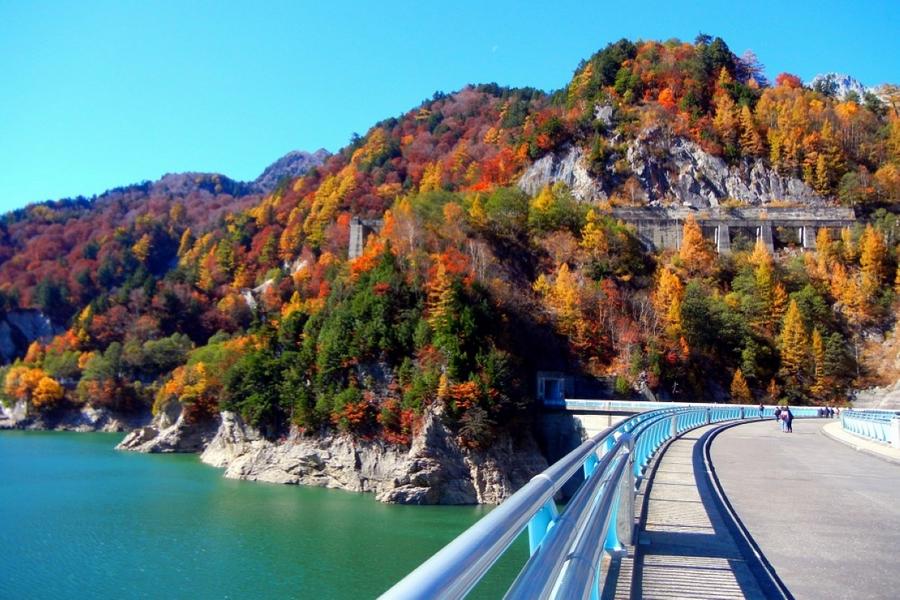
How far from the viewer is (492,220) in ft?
203

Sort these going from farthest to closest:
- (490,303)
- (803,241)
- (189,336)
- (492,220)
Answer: (189,336)
(803,241)
(492,220)
(490,303)

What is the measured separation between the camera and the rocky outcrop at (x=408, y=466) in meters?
38.2

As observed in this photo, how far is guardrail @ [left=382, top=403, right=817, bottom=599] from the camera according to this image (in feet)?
6.07

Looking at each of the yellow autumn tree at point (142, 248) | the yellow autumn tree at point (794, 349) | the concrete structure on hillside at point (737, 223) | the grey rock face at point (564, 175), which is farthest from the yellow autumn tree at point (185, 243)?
the yellow autumn tree at point (794, 349)

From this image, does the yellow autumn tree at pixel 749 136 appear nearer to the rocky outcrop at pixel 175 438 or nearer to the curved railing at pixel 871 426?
the curved railing at pixel 871 426

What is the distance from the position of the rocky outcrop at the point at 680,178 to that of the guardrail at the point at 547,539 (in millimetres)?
68599

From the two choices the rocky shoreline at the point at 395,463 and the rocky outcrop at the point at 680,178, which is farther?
the rocky outcrop at the point at 680,178

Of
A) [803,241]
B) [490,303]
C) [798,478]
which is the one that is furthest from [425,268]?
[803,241]

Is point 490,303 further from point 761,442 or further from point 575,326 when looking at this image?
→ point 761,442

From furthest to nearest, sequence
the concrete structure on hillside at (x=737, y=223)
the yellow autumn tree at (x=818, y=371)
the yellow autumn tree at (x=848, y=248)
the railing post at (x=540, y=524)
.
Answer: the concrete structure on hillside at (x=737, y=223) → the yellow autumn tree at (x=848, y=248) → the yellow autumn tree at (x=818, y=371) → the railing post at (x=540, y=524)

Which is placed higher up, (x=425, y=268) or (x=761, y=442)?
(x=425, y=268)

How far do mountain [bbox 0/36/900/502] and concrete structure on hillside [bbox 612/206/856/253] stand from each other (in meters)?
0.74

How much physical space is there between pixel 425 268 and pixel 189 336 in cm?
5794

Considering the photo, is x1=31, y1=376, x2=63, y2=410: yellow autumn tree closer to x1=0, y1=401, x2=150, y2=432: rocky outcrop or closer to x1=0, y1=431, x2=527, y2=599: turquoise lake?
x1=0, y1=401, x2=150, y2=432: rocky outcrop
